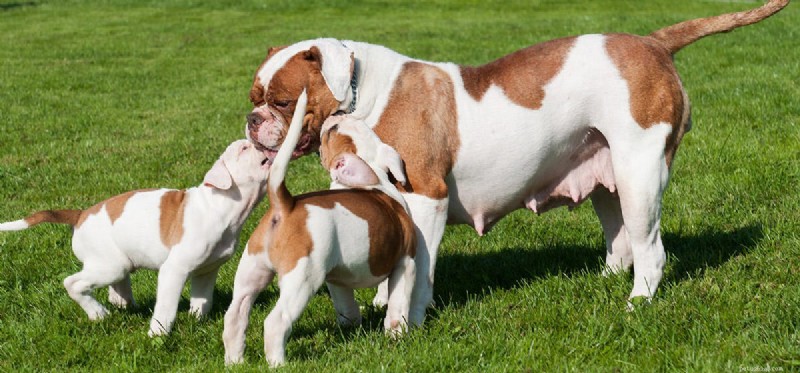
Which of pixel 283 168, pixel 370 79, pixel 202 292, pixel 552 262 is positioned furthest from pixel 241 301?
pixel 552 262

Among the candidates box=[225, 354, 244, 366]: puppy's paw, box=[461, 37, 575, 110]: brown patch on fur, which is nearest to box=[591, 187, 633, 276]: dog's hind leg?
box=[461, 37, 575, 110]: brown patch on fur

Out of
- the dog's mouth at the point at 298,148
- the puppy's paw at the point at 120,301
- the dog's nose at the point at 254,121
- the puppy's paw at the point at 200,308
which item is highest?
the dog's nose at the point at 254,121

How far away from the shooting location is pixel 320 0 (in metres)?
31.1

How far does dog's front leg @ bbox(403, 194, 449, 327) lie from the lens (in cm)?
564

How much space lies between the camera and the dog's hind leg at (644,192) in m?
5.77

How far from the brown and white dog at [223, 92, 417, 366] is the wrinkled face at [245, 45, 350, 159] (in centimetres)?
27

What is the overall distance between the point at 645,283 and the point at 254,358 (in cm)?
237

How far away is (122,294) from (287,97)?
174 cm

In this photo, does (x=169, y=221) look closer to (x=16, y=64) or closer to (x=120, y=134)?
(x=120, y=134)

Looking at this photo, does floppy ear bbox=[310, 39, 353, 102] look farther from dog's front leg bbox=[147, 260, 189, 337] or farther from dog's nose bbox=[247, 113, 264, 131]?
dog's front leg bbox=[147, 260, 189, 337]

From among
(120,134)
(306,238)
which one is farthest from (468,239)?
(120,134)

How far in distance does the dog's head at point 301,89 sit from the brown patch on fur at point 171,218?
1.95ft

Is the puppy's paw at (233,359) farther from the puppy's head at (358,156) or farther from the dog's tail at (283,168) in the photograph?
the puppy's head at (358,156)

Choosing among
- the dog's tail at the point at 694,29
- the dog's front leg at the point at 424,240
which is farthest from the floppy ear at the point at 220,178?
the dog's tail at the point at 694,29
